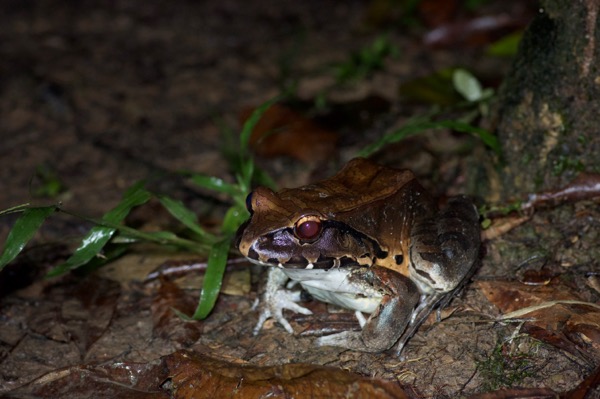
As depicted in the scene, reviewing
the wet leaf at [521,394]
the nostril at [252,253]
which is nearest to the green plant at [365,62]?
the nostril at [252,253]

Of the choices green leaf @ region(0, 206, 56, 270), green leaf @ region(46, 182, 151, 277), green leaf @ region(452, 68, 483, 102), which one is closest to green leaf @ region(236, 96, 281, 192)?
green leaf @ region(46, 182, 151, 277)

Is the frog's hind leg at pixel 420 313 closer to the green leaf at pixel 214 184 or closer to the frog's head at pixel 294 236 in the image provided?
the frog's head at pixel 294 236

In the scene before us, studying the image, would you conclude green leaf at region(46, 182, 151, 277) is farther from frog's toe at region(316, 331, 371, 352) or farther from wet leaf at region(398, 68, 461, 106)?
wet leaf at region(398, 68, 461, 106)

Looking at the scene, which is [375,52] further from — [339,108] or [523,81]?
[523,81]

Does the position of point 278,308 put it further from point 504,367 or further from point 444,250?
point 504,367

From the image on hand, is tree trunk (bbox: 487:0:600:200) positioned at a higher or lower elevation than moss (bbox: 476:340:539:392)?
higher

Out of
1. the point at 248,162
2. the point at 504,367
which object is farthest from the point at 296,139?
the point at 504,367

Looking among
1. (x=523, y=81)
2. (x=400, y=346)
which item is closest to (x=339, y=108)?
(x=523, y=81)
